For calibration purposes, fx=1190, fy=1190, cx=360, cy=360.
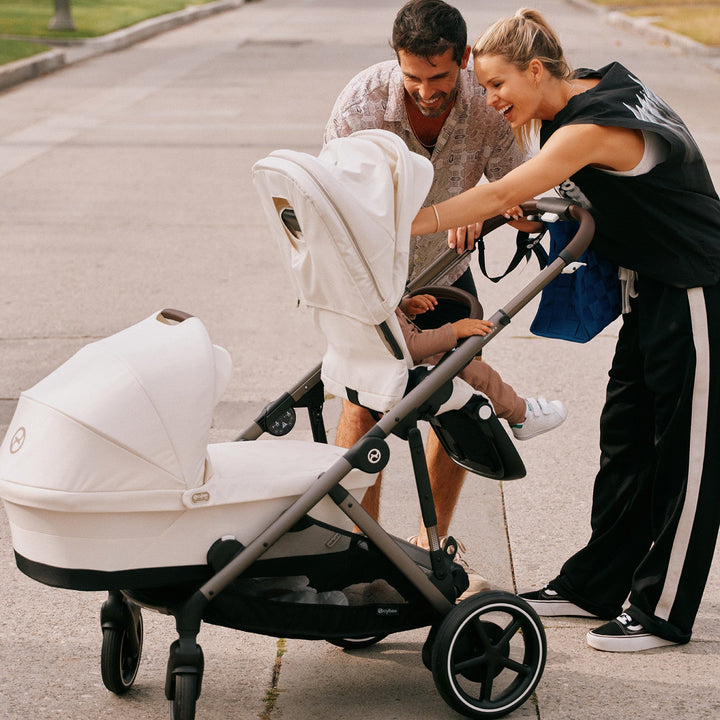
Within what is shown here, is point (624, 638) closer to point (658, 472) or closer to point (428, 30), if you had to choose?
point (658, 472)

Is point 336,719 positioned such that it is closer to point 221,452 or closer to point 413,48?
point 221,452

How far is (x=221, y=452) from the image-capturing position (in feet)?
10.4

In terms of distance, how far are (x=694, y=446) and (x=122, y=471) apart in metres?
1.62

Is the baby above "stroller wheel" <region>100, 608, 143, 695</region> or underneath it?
above

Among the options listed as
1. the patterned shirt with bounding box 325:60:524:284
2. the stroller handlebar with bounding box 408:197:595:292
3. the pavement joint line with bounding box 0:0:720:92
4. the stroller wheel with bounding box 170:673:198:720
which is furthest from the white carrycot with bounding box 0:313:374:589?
the pavement joint line with bounding box 0:0:720:92

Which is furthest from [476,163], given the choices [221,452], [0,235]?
[0,235]

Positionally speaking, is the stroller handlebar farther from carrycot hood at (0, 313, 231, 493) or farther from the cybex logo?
the cybex logo

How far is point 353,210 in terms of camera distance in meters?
2.89

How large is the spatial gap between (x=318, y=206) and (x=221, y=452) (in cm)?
74

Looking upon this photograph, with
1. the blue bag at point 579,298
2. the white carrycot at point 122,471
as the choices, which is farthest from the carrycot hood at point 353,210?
the blue bag at point 579,298

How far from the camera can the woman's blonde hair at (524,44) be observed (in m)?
3.17

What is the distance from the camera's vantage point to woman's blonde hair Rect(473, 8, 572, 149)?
3166 millimetres

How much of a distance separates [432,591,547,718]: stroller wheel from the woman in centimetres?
43

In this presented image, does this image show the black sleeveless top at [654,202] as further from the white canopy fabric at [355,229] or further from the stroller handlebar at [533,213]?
the white canopy fabric at [355,229]
